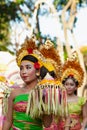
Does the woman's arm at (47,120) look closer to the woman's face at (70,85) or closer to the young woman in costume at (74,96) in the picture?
the young woman in costume at (74,96)

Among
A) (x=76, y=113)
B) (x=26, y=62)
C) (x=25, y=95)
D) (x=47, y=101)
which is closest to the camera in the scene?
(x=47, y=101)

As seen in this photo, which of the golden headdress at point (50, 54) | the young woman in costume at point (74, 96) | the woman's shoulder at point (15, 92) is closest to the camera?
the woman's shoulder at point (15, 92)

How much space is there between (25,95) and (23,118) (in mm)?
233

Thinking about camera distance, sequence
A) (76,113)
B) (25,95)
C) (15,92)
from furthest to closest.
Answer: (76,113)
(15,92)
(25,95)

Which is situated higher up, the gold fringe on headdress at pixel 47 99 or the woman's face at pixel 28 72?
the woman's face at pixel 28 72

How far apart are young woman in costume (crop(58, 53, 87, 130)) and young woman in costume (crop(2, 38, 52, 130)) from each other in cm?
246

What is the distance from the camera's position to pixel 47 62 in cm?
584

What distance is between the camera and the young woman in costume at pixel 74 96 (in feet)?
→ 27.4

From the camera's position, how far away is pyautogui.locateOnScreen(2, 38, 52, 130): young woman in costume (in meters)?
5.55

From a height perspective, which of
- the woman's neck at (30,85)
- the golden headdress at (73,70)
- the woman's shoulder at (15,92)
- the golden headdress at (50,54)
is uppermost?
the golden headdress at (73,70)

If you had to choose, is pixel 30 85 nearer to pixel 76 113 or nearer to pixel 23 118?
pixel 23 118

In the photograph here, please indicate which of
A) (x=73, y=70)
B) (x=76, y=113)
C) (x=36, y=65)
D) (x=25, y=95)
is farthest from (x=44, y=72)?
(x=73, y=70)

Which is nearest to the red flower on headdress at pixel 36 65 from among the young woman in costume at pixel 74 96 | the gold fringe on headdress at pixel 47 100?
Answer: the gold fringe on headdress at pixel 47 100

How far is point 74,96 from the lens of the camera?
8797 mm
